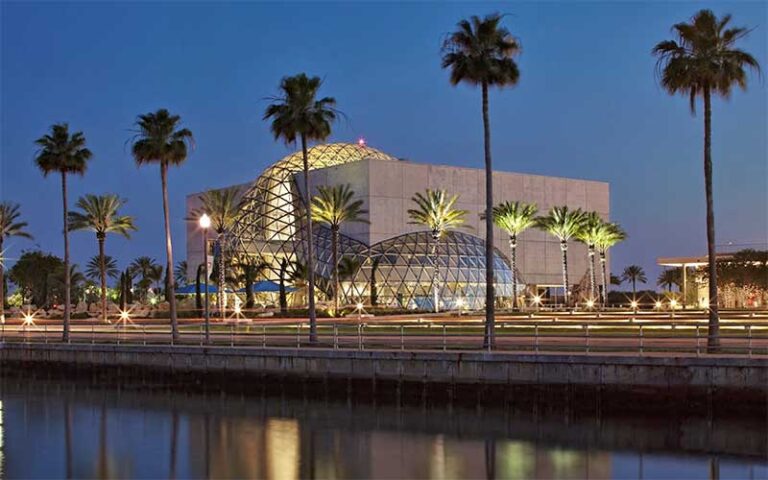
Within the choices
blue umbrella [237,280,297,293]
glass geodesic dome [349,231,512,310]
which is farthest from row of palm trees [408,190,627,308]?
blue umbrella [237,280,297,293]

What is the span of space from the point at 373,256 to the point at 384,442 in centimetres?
7510

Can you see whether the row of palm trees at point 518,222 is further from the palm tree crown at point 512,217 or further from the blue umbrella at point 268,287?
the blue umbrella at point 268,287

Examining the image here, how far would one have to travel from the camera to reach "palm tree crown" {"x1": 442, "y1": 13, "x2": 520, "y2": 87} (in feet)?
129

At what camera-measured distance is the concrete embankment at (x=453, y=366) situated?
28672 mm

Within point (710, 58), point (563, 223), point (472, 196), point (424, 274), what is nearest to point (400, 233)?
point (424, 274)

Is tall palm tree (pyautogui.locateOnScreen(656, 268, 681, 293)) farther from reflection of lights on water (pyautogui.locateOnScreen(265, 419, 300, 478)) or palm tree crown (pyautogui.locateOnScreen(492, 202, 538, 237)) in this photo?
reflection of lights on water (pyautogui.locateOnScreen(265, 419, 300, 478))

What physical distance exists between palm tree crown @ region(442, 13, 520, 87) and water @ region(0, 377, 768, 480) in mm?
14484

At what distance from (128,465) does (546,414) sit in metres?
13.7

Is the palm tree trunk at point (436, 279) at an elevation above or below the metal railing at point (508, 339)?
above

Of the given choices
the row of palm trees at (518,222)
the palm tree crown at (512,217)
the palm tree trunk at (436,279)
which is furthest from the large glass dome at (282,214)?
the palm tree crown at (512,217)

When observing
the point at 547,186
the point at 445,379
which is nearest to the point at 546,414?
the point at 445,379

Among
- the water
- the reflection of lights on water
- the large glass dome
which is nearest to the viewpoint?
the water

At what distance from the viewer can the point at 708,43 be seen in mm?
35500

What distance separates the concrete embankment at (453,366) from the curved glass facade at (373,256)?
4845 centimetres
